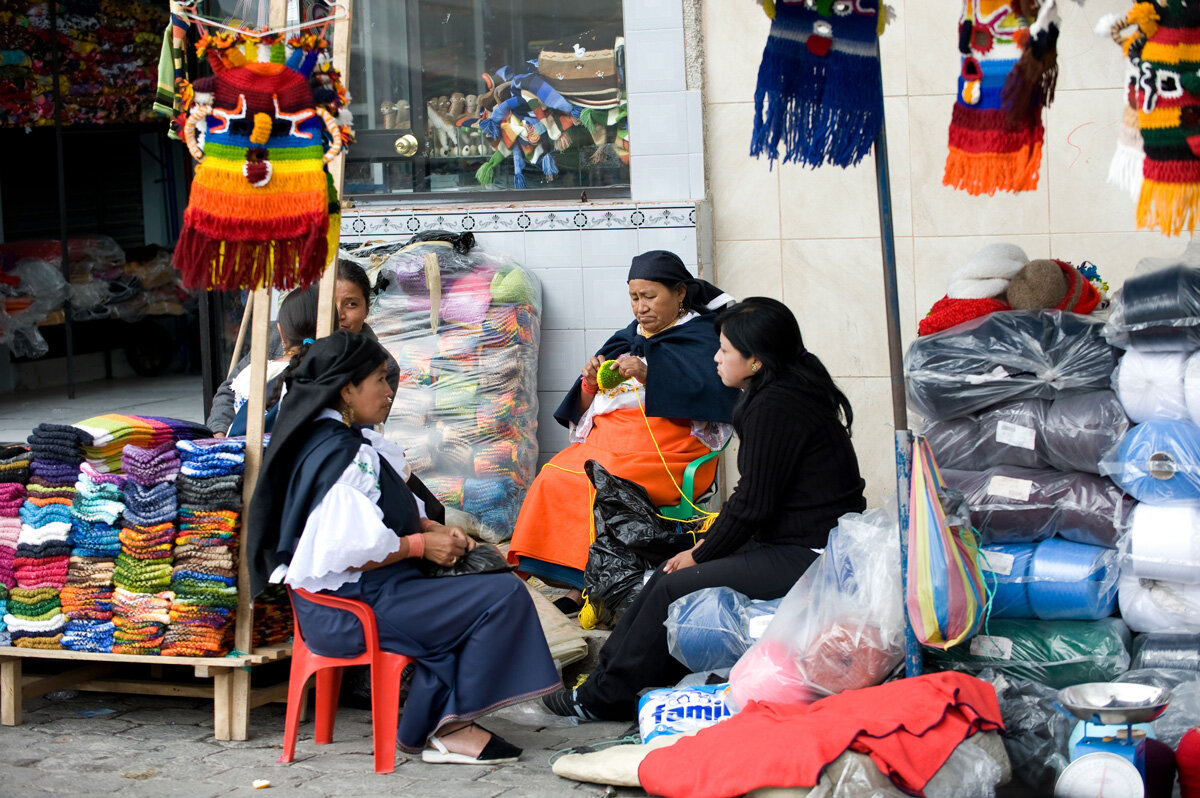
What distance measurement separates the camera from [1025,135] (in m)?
3.37

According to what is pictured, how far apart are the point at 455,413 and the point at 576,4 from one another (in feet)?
7.16

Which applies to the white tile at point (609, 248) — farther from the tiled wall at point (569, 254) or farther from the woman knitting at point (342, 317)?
the woman knitting at point (342, 317)

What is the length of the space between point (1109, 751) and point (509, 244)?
12.7 feet

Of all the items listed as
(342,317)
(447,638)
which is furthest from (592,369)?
(447,638)

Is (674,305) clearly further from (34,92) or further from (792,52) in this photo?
(34,92)

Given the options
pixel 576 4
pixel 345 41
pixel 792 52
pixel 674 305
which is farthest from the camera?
pixel 576 4

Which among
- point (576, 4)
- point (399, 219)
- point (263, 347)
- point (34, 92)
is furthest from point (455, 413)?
point (34, 92)

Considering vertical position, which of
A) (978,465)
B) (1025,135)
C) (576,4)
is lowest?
(978,465)

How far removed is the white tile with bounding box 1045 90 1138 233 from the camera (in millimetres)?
5570

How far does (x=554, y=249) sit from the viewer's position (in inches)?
241

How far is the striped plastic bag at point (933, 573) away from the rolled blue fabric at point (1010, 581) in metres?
0.35

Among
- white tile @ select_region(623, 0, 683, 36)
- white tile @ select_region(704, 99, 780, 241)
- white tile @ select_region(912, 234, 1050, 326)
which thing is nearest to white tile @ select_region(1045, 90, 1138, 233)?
white tile @ select_region(912, 234, 1050, 326)

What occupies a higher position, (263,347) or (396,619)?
(263,347)

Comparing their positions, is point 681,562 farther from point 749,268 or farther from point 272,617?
point 749,268
